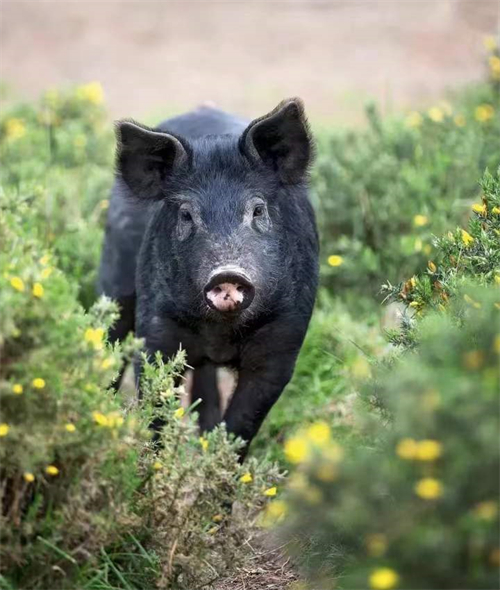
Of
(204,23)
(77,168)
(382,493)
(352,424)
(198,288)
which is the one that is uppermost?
(382,493)

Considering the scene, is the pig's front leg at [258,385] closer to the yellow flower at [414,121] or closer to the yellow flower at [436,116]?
the yellow flower at [436,116]

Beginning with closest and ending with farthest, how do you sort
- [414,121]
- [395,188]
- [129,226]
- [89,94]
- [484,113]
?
1. [129,226]
2. [395,188]
3. [484,113]
4. [414,121]
5. [89,94]

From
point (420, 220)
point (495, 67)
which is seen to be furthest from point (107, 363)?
point (495, 67)

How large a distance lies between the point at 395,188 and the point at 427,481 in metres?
6.10

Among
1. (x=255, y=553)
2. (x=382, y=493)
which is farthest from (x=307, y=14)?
(x=382, y=493)

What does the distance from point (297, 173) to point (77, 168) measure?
4.90m

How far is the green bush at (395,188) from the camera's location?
A: 8492mm

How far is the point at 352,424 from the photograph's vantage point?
6.50 metres

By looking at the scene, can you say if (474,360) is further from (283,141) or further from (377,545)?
(283,141)

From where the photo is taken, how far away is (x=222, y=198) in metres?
5.86

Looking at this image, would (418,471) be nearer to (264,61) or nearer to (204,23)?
(264,61)

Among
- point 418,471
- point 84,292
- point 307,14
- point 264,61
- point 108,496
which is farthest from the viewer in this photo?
point 307,14

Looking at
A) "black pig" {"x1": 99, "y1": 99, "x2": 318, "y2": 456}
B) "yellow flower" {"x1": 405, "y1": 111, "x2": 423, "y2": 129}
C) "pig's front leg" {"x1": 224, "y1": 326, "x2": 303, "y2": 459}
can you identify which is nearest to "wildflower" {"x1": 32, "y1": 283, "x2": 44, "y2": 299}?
"black pig" {"x1": 99, "y1": 99, "x2": 318, "y2": 456}

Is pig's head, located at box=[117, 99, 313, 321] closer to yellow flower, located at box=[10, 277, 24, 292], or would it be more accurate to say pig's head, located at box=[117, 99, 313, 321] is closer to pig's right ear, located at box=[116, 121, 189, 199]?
pig's right ear, located at box=[116, 121, 189, 199]
